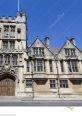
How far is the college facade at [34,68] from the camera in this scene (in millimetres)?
24688

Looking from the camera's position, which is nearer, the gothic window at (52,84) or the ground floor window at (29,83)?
the ground floor window at (29,83)

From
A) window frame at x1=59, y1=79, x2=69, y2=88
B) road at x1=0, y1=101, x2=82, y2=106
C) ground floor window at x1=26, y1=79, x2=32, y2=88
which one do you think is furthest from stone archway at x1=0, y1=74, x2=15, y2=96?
road at x1=0, y1=101, x2=82, y2=106

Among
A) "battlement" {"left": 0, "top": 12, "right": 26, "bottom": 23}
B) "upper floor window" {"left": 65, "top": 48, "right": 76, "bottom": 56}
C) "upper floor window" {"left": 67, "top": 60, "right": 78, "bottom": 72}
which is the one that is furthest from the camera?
"battlement" {"left": 0, "top": 12, "right": 26, "bottom": 23}

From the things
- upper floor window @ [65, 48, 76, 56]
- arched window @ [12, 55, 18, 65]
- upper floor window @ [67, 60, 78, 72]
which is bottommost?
upper floor window @ [67, 60, 78, 72]

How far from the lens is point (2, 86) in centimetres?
2488

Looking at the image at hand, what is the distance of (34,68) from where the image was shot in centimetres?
2625

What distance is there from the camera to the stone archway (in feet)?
80.2

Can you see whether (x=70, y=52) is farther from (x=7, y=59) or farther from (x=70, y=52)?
(x=7, y=59)

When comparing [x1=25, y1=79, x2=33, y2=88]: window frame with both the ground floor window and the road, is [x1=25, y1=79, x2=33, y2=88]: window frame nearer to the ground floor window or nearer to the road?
the ground floor window

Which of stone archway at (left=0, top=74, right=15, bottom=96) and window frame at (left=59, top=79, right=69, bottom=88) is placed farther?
window frame at (left=59, top=79, right=69, bottom=88)

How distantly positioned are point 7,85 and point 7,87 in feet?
0.97

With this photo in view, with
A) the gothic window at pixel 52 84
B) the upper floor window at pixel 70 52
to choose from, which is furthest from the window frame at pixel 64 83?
the upper floor window at pixel 70 52

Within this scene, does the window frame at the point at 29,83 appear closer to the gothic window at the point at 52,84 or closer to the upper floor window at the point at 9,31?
the gothic window at the point at 52,84

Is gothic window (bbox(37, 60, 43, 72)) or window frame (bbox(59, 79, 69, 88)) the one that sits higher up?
gothic window (bbox(37, 60, 43, 72))
